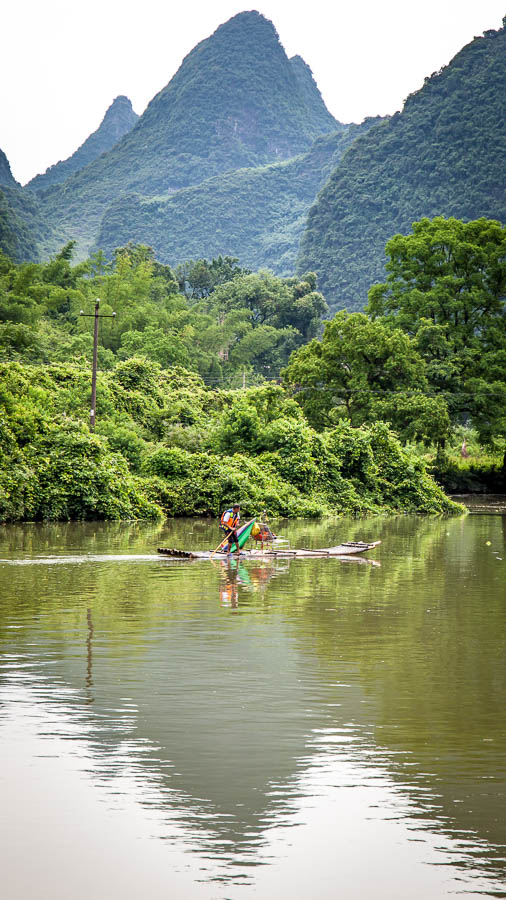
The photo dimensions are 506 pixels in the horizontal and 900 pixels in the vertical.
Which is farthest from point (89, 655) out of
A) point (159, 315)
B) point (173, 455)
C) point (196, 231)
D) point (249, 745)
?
point (196, 231)

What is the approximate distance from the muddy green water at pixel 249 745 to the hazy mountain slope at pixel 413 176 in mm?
127071

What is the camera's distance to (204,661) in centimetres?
1271

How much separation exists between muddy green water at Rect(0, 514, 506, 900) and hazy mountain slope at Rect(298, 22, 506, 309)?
127 m

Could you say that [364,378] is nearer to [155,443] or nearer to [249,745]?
[155,443]

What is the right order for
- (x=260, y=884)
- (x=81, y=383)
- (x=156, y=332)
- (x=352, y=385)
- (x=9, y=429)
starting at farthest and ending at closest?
1. (x=156, y=332)
2. (x=352, y=385)
3. (x=81, y=383)
4. (x=9, y=429)
5. (x=260, y=884)

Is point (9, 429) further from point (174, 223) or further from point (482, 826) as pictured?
point (174, 223)

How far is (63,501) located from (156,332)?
39.3 metres

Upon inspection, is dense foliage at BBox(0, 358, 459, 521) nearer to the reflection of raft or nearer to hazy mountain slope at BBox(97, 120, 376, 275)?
the reflection of raft

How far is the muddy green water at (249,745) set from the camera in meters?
6.65

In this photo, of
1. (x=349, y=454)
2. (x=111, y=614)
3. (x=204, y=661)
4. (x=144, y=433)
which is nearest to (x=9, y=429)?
(x=144, y=433)

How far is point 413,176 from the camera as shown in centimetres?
15362

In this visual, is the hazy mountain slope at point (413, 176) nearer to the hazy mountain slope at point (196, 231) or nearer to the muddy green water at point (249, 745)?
the hazy mountain slope at point (196, 231)

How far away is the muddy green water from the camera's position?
21.8 ft

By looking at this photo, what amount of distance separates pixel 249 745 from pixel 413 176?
497 ft
